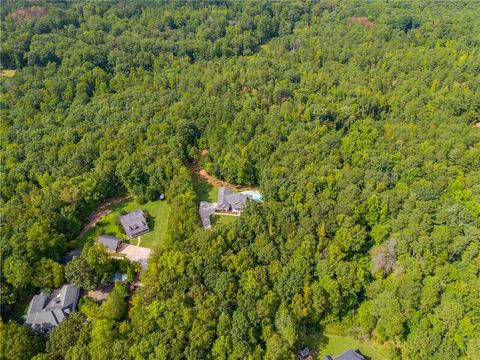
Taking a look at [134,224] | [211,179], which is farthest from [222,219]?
[134,224]

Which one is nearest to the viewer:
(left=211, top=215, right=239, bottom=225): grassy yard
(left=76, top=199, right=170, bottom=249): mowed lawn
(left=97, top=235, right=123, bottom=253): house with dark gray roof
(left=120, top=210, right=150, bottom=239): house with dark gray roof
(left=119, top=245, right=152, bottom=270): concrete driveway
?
(left=119, top=245, right=152, bottom=270): concrete driveway

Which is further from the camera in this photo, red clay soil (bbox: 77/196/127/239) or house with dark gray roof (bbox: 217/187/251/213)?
house with dark gray roof (bbox: 217/187/251/213)

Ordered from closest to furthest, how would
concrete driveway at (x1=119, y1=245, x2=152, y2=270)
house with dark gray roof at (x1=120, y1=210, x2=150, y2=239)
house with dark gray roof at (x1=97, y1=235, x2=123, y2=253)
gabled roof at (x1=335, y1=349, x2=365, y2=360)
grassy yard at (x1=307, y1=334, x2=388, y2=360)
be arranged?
gabled roof at (x1=335, y1=349, x2=365, y2=360), grassy yard at (x1=307, y1=334, x2=388, y2=360), concrete driveway at (x1=119, y1=245, x2=152, y2=270), house with dark gray roof at (x1=97, y1=235, x2=123, y2=253), house with dark gray roof at (x1=120, y1=210, x2=150, y2=239)

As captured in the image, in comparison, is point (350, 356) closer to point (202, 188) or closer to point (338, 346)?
point (338, 346)

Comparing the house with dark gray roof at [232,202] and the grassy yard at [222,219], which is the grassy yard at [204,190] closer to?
the house with dark gray roof at [232,202]

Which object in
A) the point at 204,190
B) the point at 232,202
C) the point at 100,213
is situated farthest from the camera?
the point at 204,190

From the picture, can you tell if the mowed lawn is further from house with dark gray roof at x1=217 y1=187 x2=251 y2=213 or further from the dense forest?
house with dark gray roof at x1=217 y1=187 x2=251 y2=213

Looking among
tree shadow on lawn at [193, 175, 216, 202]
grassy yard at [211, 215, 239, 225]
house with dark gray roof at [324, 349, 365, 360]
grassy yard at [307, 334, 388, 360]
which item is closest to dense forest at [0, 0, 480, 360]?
grassy yard at [307, 334, 388, 360]
